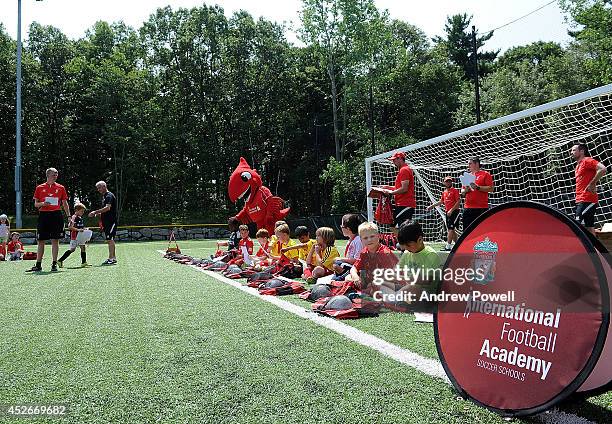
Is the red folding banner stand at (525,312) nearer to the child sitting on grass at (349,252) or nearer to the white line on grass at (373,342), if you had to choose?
the white line on grass at (373,342)

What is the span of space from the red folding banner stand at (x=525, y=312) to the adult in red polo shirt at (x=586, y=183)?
5933mm

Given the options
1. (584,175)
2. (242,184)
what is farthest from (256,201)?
(584,175)

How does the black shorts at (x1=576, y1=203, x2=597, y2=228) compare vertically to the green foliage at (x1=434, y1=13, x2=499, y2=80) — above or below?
below

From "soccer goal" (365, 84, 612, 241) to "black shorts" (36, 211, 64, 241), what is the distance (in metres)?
6.13

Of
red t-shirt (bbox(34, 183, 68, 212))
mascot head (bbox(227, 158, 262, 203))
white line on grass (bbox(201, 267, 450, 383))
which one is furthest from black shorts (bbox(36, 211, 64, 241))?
white line on grass (bbox(201, 267, 450, 383))

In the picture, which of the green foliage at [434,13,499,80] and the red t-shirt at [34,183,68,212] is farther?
the green foliage at [434,13,499,80]

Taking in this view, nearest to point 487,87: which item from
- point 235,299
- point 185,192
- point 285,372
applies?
point 185,192

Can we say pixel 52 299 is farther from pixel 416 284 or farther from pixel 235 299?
pixel 416 284

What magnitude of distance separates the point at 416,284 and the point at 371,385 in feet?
5.99

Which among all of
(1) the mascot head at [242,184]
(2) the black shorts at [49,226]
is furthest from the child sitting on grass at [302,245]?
(2) the black shorts at [49,226]

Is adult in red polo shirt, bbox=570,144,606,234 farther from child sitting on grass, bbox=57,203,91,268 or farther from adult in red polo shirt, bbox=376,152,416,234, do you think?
child sitting on grass, bbox=57,203,91,268

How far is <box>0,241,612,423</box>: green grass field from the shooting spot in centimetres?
253

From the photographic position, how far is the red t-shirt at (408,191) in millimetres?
7576

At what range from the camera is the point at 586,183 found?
7797 mm
